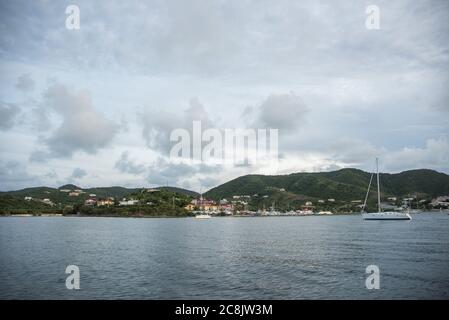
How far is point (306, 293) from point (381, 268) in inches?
543

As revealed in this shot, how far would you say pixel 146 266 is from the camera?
4306 centimetres

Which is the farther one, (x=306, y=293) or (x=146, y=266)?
(x=146, y=266)

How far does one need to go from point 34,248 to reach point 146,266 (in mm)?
27163

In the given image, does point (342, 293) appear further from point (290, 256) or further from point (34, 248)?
point (34, 248)

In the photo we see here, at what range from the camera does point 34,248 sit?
198 ft

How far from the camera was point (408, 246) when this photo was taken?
194 feet
